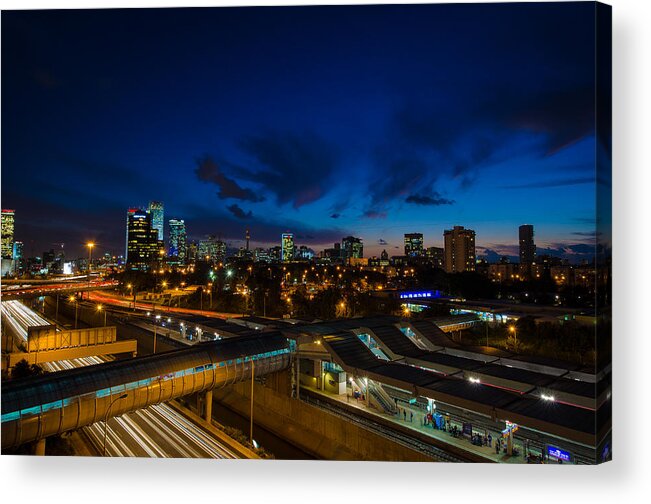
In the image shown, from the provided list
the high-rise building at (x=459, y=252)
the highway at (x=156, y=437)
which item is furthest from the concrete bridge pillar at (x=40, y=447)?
the high-rise building at (x=459, y=252)

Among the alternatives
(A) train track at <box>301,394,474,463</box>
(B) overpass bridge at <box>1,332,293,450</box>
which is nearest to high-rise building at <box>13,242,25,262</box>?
(B) overpass bridge at <box>1,332,293,450</box>

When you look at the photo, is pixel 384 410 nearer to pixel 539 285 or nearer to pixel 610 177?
pixel 610 177

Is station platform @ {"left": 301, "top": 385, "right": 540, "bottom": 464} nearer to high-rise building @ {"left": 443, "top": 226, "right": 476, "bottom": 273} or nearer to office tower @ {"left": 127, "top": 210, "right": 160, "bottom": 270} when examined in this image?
high-rise building @ {"left": 443, "top": 226, "right": 476, "bottom": 273}

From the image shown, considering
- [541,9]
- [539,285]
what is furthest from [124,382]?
[539,285]

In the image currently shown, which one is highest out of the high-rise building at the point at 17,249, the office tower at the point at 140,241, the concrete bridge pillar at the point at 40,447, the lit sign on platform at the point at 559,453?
the office tower at the point at 140,241

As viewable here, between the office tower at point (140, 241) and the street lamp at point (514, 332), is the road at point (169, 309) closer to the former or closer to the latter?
the street lamp at point (514, 332)

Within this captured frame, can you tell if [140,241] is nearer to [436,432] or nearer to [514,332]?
[514,332]

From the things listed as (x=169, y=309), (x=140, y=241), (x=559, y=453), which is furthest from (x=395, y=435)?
(x=140, y=241)
